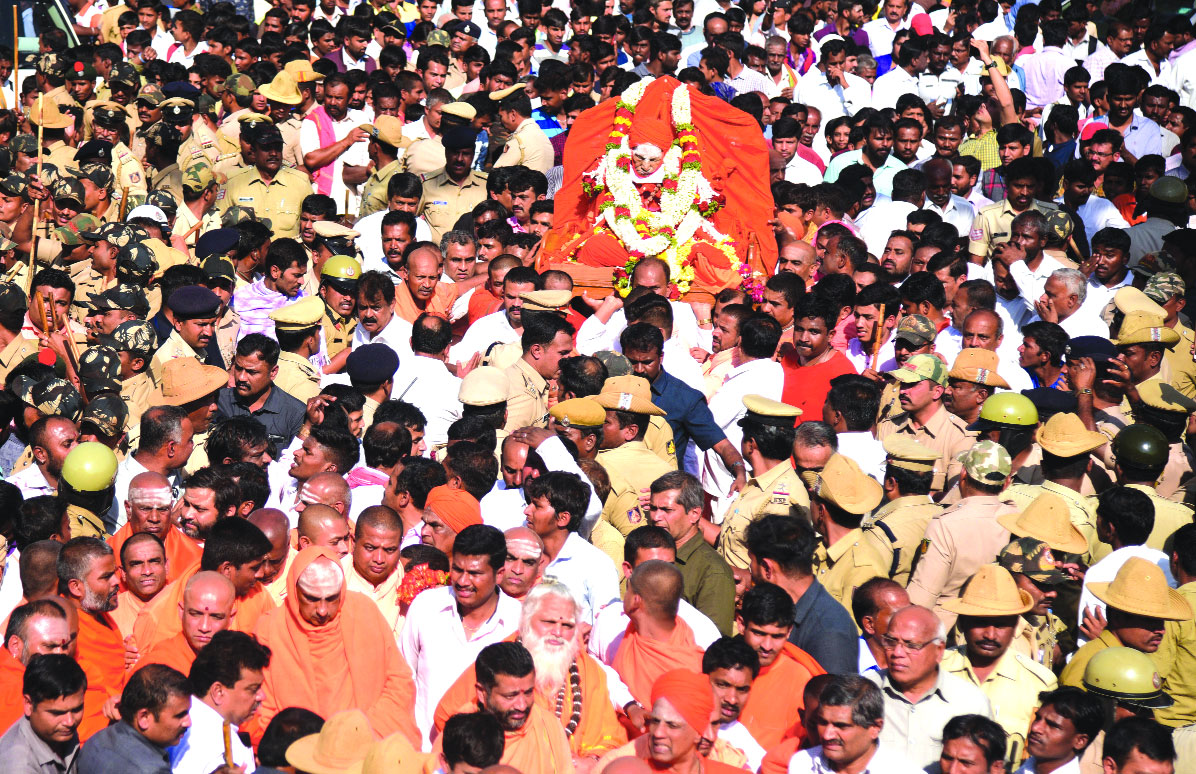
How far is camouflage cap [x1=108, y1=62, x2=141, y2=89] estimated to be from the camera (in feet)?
39.1

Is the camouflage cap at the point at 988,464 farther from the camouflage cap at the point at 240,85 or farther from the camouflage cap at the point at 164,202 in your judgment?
the camouflage cap at the point at 240,85

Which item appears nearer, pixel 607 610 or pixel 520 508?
pixel 607 610

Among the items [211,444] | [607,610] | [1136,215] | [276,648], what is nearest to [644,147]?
[1136,215]

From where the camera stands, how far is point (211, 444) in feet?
21.5

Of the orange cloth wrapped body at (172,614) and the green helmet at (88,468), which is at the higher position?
the green helmet at (88,468)

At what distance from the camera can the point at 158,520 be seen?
19.2 feet

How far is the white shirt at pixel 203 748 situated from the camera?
4.64 meters

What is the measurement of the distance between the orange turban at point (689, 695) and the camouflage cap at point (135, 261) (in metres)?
5.14

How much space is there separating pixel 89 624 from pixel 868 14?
11.2 meters

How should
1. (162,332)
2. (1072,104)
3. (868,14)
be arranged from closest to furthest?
(162,332) < (1072,104) < (868,14)

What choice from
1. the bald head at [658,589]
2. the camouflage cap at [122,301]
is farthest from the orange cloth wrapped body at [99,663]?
the camouflage cap at [122,301]

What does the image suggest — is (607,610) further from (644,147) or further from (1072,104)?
(1072,104)

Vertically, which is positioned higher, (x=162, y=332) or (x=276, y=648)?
(x=276, y=648)

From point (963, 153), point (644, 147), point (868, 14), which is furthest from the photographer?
point (868, 14)
